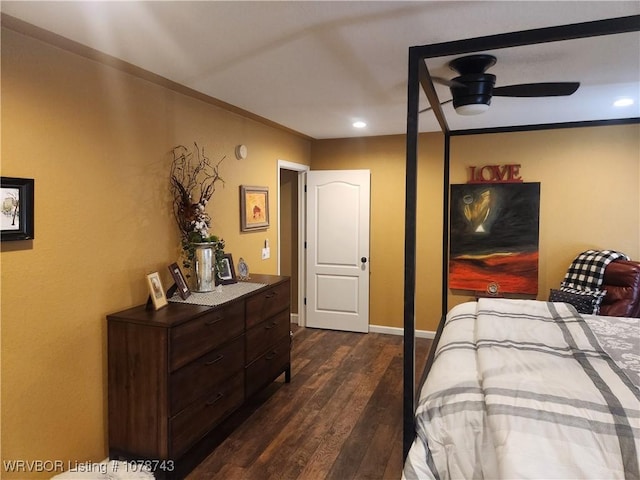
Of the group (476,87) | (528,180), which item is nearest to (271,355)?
(476,87)

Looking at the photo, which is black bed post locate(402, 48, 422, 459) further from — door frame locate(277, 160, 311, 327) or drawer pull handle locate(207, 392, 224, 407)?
door frame locate(277, 160, 311, 327)

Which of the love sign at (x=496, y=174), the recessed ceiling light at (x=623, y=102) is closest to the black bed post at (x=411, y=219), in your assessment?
the recessed ceiling light at (x=623, y=102)

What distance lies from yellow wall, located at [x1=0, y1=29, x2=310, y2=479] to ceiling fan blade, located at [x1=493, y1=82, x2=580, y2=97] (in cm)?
217

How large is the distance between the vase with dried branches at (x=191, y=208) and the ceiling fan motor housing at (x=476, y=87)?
1.89 metres

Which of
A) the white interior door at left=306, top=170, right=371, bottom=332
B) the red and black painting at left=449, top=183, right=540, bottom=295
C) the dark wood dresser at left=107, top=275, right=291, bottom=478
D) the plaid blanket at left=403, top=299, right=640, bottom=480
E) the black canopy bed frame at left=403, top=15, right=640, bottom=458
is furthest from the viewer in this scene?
the white interior door at left=306, top=170, right=371, bottom=332

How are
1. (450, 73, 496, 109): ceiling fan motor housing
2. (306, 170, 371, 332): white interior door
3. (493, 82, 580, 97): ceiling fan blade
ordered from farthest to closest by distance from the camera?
(306, 170, 371, 332): white interior door < (450, 73, 496, 109): ceiling fan motor housing < (493, 82, 580, 97): ceiling fan blade

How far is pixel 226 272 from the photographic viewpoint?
3.32m

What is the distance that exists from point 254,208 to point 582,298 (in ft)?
10.2

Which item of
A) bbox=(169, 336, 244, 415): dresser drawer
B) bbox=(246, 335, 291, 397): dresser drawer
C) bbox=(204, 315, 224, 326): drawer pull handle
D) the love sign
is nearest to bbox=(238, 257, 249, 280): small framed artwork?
bbox=(246, 335, 291, 397): dresser drawer

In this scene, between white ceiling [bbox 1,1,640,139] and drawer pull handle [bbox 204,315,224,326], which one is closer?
white ceiling [bbox 1,1,640,139]

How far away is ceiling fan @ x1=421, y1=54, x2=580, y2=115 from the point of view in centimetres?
241

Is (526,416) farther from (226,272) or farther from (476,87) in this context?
(226,272)

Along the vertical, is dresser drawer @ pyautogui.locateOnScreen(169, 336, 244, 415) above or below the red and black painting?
below

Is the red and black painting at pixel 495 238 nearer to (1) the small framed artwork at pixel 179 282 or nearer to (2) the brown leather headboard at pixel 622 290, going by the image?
(2) the brown leather headboard at pixel 622 290
